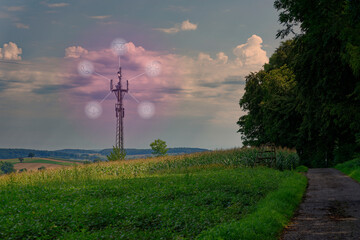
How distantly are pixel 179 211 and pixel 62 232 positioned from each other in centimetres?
353

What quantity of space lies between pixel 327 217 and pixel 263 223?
302 cm

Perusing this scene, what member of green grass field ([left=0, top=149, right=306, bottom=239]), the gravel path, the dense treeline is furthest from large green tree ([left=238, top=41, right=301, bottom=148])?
green grass field ([left=0, top=149, right=306, bottom=239])

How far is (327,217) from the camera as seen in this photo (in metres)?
11.6

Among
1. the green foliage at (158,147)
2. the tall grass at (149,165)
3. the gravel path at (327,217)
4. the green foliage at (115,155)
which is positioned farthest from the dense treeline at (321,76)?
the green foliage at (158,147)

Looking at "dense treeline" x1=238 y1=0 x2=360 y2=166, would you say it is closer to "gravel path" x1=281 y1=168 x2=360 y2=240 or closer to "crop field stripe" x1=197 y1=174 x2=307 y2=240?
"gravel path" x1=281 y1=168 x2=360 y2=240

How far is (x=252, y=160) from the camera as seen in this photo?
31859 mm

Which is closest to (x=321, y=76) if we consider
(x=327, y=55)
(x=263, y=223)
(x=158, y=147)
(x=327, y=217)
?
(x=327, y=55)

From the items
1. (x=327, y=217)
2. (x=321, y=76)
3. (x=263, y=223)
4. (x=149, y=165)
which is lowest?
(x=327, y=217)

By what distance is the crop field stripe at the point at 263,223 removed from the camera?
8.64 metres

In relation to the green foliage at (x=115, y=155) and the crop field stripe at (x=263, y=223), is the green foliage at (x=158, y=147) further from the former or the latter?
the crop field stripe at (x=263, y=223)

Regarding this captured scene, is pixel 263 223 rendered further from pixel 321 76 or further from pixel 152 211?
pixel 321 76

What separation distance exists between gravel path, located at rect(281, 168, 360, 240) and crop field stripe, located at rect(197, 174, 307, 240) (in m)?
0.28

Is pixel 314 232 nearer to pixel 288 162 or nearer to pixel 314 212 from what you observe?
pixel 314 212

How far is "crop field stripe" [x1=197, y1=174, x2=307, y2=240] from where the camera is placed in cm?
864
